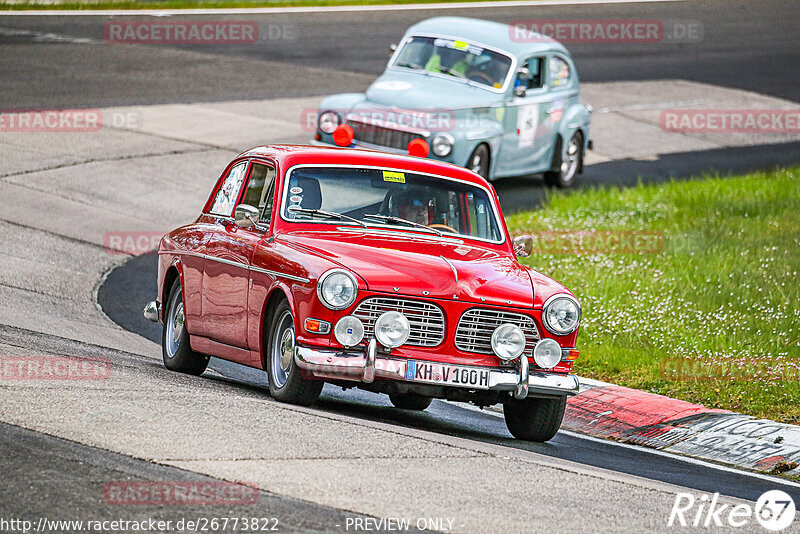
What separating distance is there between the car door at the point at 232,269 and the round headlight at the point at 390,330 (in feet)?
4.08

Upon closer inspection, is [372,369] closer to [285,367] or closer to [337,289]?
[337,289]

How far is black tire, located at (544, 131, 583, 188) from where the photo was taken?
20.2 metres

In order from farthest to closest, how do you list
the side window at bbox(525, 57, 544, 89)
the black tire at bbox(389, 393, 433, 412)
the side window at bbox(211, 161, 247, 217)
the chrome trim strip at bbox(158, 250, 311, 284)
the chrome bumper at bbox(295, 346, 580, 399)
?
the side window at bbox(525, 57, 544, 89), the side window at bbox(211, 161, 247, 217), the black tire at bbox(389, 393, 433, 412), the chrome trim strip at bbox(158, 250, 311, 284), the chrome bumper at bbox(295, 346, 580, 399)

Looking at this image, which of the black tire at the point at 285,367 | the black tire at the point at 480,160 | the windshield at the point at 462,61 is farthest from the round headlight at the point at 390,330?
the windshield at the point at 462,61

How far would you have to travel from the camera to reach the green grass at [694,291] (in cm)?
1087

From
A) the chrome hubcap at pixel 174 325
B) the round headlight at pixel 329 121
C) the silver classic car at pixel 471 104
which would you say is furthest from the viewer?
the round headlight at pixel 329 121

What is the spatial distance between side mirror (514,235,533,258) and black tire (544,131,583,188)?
10.9 meters

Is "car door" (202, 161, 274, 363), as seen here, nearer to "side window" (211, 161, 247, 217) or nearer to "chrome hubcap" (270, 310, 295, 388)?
"side window" (211, 161, 247, 217)

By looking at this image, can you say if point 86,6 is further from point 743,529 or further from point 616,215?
point 743,529

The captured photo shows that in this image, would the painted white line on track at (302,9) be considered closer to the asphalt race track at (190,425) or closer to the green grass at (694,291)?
the asphalt race track at (190,425)

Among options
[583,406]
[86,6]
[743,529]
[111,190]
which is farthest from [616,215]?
[86,6]

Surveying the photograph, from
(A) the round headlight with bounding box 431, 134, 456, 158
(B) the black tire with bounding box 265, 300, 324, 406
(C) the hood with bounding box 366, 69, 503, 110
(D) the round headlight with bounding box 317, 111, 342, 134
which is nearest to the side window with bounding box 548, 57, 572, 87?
(C) the hood with bounding box 366, 69, 503, 110

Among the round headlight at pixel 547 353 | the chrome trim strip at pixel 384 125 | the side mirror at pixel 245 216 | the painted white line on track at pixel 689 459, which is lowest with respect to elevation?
the painted white line on track at pixel 689 459

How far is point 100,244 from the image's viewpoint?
15320 millimetres
